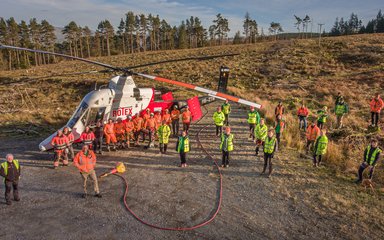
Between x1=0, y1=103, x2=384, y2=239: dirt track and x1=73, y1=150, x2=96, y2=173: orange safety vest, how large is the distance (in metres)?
1.06

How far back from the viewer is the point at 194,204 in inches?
326

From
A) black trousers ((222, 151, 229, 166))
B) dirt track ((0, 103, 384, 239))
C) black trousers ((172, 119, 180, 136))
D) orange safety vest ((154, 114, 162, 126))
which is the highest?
orange safety vest ((154, 114, 162, 126))

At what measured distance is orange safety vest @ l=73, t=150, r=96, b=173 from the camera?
834 centimetres

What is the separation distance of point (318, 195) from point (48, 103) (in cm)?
2588

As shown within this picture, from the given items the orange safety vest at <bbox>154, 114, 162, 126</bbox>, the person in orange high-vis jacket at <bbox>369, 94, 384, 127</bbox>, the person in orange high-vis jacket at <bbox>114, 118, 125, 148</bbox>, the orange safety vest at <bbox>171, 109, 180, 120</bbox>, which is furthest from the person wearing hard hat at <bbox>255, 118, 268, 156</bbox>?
the person in orange high-vis jacket at <bbox>369, 94, 384, 127</bbox>

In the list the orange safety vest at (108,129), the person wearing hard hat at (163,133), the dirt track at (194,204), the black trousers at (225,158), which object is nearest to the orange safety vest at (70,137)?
the dirt track at (194,204)

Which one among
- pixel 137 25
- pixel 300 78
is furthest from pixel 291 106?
pixel 137 25

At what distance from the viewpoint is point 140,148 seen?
43.1ft

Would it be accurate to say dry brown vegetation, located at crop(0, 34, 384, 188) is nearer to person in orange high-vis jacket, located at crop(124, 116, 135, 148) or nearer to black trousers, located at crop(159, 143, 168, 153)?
person in orange high-vis jacket, located at crop(124, 116, 135, 148)

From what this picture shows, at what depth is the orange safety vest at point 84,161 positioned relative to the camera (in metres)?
8.34

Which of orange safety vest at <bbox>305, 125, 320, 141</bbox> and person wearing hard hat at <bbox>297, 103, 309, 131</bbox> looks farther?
person wearing hard hat at <bbox>297, 103, 309, 131</bbox>

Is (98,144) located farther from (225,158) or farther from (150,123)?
(225,158)

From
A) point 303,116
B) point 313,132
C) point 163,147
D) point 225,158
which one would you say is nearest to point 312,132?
point 313,132

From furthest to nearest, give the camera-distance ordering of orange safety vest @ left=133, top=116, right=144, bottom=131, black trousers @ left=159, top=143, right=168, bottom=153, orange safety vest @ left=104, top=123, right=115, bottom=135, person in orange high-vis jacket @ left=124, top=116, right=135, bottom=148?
orange safety vest @ left=133, top=116, right=144, bottom=131 → person in orange high-vis jacket @ left=124, top=116, right=135, bottom=148 → black trousers @ left=159, top=143, right=168, bottom=153 → orange safety vest @ left=104, top=123, right=115, bottom=135
